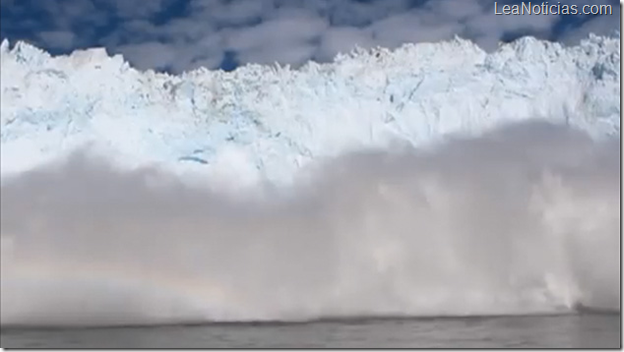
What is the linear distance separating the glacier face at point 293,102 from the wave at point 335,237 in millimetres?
208

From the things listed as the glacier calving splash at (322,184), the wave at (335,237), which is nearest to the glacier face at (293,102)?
the glacier calving splash at (322,184)

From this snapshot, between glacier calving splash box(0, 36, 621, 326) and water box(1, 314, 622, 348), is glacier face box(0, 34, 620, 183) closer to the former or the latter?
glacier calving splash box(0, 36, 621, 326)

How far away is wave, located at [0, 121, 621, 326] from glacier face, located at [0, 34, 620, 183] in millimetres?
208

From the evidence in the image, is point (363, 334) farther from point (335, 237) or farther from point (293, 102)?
point (293, 102)

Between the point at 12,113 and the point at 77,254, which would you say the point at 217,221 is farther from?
the point at 12,113

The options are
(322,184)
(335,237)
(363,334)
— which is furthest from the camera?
(335,237)

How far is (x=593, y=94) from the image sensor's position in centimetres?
859

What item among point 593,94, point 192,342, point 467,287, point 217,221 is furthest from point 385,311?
point 593,94

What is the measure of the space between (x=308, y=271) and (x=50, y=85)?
3.21 meters

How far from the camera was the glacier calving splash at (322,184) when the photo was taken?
7.42m

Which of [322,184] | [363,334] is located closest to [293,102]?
[322,184]

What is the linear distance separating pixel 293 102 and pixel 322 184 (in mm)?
954

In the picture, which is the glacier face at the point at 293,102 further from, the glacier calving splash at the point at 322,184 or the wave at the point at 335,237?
the wave at the point at 335,237

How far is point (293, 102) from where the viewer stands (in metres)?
8.65
